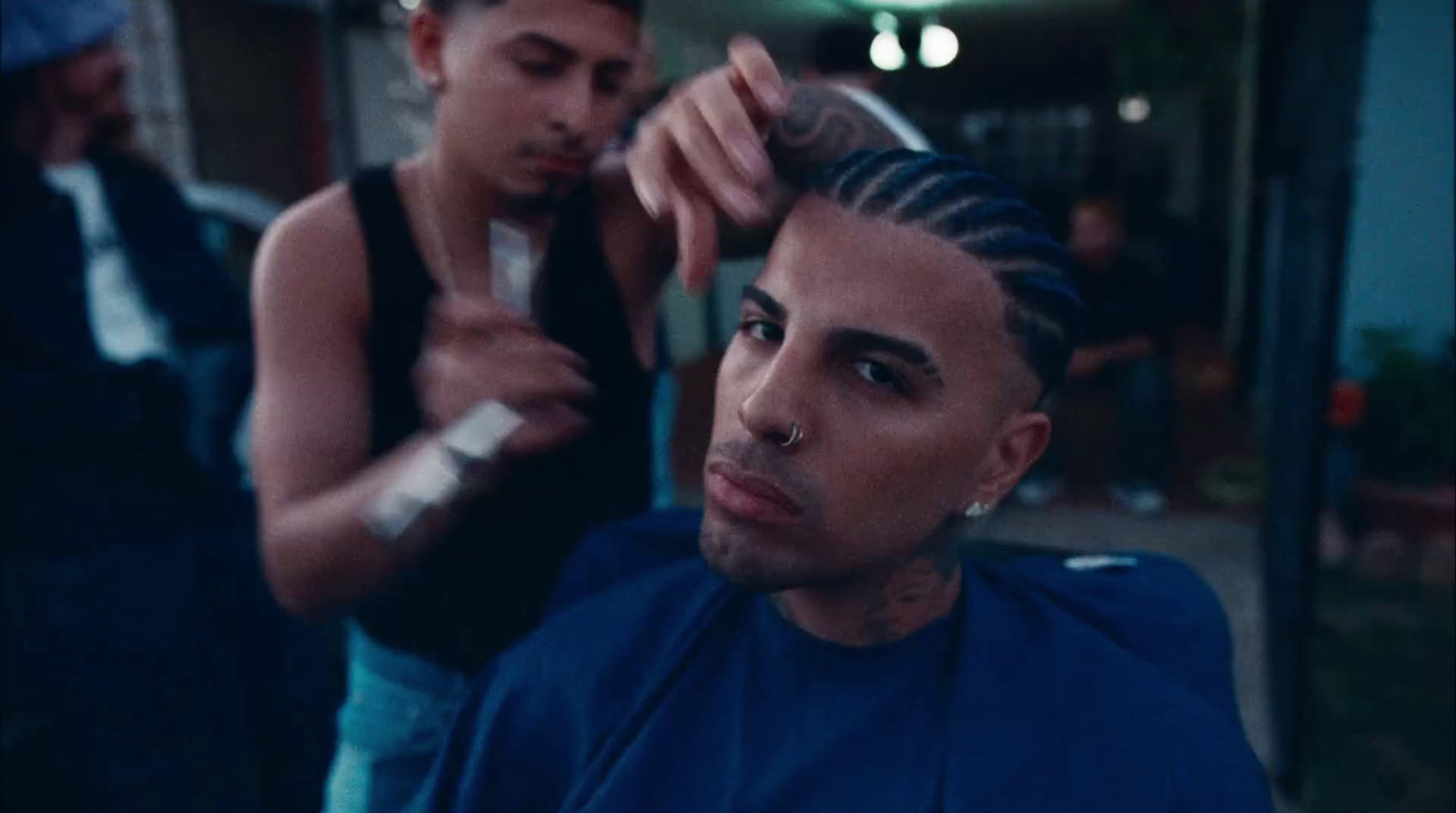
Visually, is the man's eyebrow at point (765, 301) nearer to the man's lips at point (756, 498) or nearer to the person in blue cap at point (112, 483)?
the man's lips at point (756, 498)

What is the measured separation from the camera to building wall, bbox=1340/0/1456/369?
60.1 inches

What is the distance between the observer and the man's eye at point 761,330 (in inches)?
40.9

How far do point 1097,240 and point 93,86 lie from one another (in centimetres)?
382

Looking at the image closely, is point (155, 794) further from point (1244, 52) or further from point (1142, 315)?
point (1244, 52)

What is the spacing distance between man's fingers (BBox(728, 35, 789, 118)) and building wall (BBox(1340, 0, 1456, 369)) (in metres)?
1.11

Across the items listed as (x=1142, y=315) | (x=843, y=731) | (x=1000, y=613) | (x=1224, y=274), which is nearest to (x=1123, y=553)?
(x=1000, y=613)

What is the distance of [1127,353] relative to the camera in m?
4.71

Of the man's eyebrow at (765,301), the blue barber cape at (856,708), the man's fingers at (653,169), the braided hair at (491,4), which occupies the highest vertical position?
the braided hair at (491,4)

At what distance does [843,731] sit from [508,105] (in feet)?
2.55

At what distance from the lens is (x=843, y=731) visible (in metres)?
1.07

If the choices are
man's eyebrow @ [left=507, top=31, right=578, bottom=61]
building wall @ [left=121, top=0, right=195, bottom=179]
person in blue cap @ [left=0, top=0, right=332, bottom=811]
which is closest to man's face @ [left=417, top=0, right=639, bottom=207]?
man's eyebrow @ [left=507, top=31, right=578, bottom=61]

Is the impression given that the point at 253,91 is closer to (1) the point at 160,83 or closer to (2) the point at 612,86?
(1) the point at 160,83

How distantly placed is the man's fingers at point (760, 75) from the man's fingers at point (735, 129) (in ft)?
0.06

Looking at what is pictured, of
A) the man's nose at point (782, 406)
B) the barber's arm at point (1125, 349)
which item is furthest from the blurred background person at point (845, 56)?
the barber's arm at point (1125, 349)
